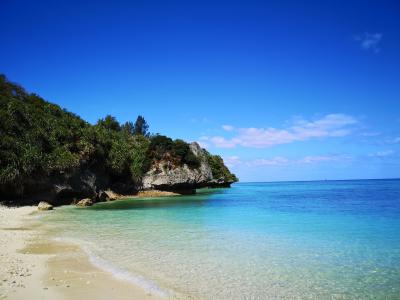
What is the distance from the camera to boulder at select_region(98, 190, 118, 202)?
38.4m

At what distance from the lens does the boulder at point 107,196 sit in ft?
126

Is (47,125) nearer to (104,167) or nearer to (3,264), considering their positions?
(104,167)

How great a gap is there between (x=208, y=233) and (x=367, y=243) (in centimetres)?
612

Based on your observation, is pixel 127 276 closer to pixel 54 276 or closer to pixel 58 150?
pixel 54 276

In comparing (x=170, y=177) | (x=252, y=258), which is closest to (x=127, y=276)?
(x=252, y=258)

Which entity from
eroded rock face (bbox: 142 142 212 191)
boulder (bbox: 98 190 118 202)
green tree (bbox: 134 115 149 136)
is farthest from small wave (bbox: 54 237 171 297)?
green tree (bbox: 134 115 149 136)

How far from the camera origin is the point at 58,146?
109 feet

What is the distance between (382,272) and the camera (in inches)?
327

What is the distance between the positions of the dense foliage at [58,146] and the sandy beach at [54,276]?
1820cm

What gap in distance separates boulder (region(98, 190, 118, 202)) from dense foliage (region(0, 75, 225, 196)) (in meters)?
2.79

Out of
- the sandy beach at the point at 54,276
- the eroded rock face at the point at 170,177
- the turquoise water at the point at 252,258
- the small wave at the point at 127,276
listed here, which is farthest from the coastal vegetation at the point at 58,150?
the small wave at the point at 127,276

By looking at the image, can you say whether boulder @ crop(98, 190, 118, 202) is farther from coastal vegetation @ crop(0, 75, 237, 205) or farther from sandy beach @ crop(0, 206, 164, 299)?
sandy beach @ crop(0, 206, 164, 299)

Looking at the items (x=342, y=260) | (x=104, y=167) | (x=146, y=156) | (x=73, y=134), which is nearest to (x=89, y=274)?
(x=342, y=260)

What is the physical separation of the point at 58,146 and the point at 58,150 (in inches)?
31.0
